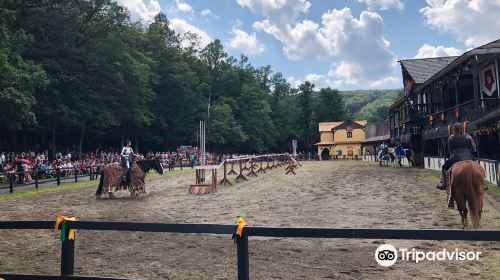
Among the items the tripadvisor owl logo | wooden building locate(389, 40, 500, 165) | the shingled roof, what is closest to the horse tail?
wooden building locate(389, 40, 500, 165)

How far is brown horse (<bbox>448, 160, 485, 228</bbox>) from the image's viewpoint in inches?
334

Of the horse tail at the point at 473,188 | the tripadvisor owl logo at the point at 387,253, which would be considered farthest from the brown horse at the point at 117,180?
the tripadvisor owl logo at the point at 387,253

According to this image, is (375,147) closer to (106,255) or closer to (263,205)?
(263,205)

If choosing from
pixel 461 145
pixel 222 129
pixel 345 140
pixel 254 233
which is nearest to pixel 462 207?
pixel 461 145

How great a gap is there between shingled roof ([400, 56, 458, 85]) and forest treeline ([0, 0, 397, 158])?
2896 cm

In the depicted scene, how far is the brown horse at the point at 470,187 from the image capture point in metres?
8.48

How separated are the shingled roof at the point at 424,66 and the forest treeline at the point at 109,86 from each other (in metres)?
29.0

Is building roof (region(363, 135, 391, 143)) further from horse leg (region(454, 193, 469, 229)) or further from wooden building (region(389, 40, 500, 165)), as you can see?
horse leg (region(454, 193, 469, 229))

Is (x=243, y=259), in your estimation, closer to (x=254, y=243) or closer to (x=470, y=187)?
(x=254, y=243)

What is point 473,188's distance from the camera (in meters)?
8.53

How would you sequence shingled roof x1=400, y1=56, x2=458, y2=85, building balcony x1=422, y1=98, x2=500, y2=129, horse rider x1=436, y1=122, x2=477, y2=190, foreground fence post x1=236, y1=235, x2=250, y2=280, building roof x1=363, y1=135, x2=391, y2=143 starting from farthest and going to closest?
building roof x1=363, y1=135, x2=391, y2=143, shingled roof x1=400, y1=56, x2=458, y2=85, building balcony x1=422, y1=98, x2=500, y2=129, horse rider x1=436, y1=122, x2=477, y2=190, foreground fence post x1=236, y1=235, x2=250, y2=280

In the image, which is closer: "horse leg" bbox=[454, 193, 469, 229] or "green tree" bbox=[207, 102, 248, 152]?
"horse leg" bbox=[454, 193, 469, 229]

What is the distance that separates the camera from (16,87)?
2558 cm

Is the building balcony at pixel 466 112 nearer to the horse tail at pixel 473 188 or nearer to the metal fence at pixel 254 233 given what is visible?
the horse tail at pixel 473 188
